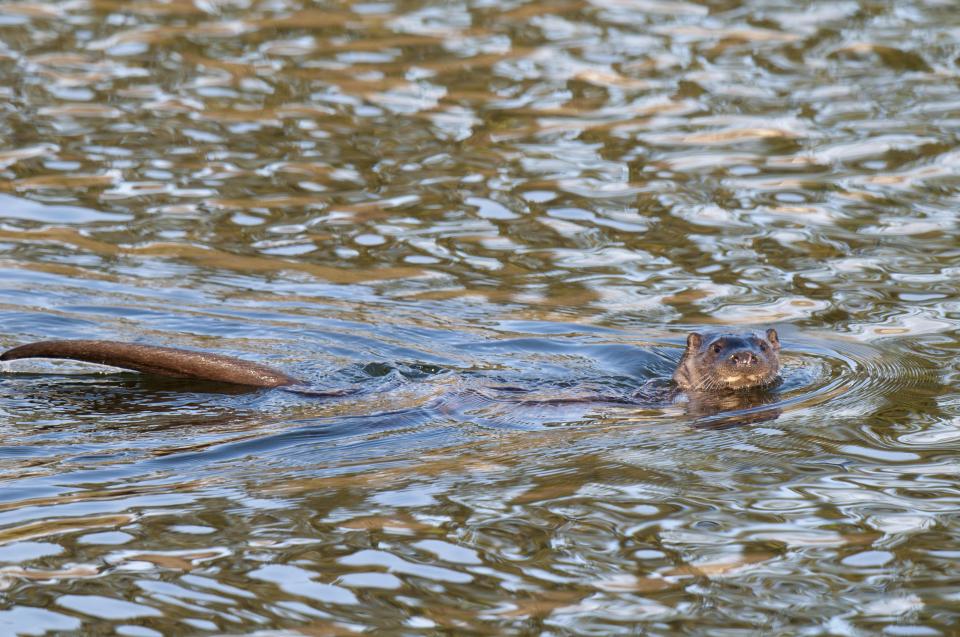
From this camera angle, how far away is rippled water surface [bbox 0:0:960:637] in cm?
489

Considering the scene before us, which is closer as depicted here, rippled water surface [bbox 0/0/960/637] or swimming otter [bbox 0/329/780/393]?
rippled water surface [bbox 0/0/960/637]

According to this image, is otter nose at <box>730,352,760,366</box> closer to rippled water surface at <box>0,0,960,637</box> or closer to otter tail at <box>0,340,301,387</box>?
rippled water surface at <box>0,0,960,637</box>

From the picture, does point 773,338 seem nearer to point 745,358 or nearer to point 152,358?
point 745,358

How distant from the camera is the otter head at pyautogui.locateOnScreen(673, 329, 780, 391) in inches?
280

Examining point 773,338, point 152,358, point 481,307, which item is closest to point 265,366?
point 152,358

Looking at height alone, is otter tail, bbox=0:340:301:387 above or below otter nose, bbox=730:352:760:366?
above

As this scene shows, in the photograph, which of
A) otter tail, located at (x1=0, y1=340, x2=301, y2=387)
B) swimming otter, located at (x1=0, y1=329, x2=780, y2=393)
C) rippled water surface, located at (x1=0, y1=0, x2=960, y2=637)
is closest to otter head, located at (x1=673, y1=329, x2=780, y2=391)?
swimming otter, located at (x1=0, y1=329, x2=780, y2=393)

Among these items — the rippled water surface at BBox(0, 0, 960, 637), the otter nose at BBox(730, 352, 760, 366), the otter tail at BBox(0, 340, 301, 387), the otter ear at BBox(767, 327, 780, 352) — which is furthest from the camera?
the otter ear at BBox(767, 327, 780, 352)

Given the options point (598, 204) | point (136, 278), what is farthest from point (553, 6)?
point (136, 278)

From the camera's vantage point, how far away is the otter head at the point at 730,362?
7.11m

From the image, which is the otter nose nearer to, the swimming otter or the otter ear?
the swimming otter

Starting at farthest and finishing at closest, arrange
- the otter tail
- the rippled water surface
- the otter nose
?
the otter nose → the otter tail → the rippled water surface

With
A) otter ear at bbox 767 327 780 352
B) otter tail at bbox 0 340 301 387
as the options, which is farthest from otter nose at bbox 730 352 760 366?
otter tail at bbox 0 340 301 387

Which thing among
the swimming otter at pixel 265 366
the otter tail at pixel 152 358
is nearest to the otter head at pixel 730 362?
the swimming otter at pixel 265 366
